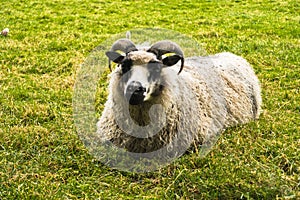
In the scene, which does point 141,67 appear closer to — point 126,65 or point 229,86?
point 126,65

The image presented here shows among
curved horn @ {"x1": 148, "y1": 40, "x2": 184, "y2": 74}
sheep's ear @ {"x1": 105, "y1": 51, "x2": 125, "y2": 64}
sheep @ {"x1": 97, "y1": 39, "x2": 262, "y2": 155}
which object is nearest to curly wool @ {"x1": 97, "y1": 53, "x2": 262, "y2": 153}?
sheep @ {"x1": 97, "y1": 39, "x2": 262, "y2": 155}

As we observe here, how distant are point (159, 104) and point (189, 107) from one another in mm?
493

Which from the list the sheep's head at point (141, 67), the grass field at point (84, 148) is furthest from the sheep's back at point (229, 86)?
the sheep's head at point (141, 67)

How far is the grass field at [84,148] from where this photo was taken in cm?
366

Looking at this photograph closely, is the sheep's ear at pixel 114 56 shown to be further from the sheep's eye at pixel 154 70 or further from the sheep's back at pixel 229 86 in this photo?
the sheep's back at pixel 229 86

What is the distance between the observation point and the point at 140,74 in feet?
12.8

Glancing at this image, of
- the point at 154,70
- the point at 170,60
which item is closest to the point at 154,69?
the point at 154,70

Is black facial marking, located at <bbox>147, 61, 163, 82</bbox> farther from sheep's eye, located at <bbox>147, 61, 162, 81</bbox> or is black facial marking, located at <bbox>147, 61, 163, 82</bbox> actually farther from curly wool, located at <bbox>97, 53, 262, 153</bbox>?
curly wool, located at <bbox>97, 53, 262, 153</bbox>

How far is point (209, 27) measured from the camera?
10.1 metres

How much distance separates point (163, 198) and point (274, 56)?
4827 mm

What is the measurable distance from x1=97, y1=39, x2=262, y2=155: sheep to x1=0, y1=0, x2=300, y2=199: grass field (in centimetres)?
26

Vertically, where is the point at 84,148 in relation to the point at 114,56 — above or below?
below

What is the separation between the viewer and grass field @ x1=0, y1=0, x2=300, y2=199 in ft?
12.0

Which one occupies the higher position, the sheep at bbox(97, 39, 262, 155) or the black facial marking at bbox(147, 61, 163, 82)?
the black facial marking at bbox(147, 61, 163, 82)
